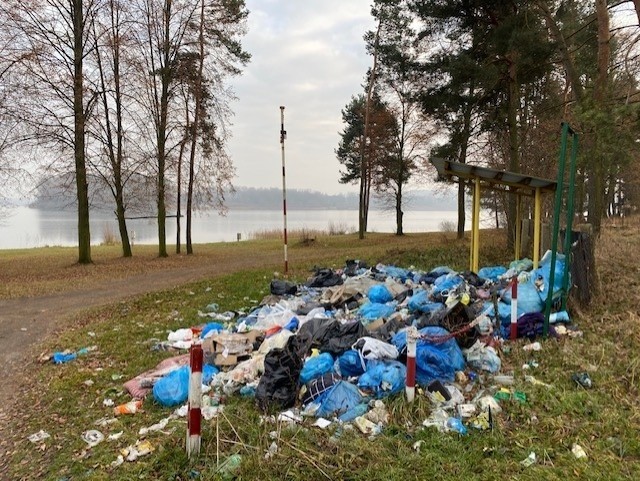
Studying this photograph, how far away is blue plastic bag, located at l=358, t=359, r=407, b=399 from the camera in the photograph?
13.3 feet

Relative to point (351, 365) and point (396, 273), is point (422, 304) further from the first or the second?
point (396, 273)

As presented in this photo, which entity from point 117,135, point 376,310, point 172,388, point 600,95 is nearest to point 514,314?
point 376,310

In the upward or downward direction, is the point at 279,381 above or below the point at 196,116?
below

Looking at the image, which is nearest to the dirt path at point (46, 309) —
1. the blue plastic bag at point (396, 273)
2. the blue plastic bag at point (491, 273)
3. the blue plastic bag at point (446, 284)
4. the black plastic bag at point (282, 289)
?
the black plastic bag at point (282, 289)

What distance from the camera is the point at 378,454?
3189 mm

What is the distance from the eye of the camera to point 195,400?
125 inches

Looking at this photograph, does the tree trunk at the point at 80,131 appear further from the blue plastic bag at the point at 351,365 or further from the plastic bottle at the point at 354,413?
the plastic bottle at the point at 354,413

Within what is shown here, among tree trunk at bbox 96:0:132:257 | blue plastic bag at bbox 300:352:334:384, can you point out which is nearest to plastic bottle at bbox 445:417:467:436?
blue plastic bag at bbox 300:352:334:384

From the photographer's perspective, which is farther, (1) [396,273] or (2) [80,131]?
(2) [80,131]

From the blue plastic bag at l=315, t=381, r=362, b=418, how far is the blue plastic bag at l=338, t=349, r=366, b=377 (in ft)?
1.18

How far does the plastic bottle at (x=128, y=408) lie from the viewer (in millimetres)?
4316

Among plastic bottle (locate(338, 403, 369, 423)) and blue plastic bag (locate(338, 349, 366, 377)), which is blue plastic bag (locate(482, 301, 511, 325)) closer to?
blue plastic bag (locate(338, 349, 366, 377))

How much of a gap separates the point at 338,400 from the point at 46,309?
7682mm

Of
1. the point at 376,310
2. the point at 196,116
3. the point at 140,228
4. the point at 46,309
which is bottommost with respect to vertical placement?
the point at 46,309
